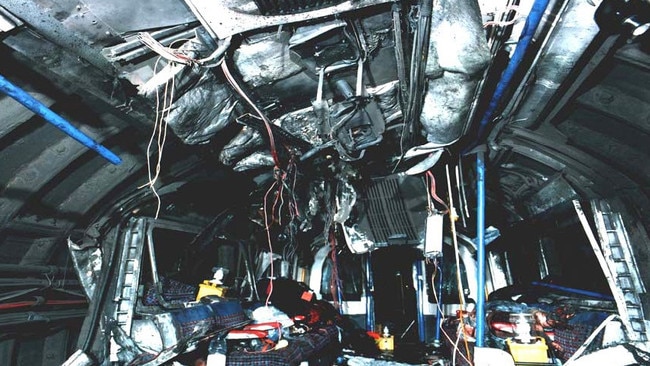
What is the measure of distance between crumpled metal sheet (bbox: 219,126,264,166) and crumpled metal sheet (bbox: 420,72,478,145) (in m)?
1.79

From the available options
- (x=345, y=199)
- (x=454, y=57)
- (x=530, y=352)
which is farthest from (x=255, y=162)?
(x=530, y=352)

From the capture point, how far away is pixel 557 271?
15.3 feet

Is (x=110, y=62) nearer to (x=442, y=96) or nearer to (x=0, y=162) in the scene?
(x=0, y=162)

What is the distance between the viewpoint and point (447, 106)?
2508mm

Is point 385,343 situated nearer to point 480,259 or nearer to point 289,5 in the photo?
point 480,259

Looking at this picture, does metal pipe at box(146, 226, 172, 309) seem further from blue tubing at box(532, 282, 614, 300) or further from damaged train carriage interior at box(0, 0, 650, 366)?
blue tubing at box(532, 282, 614, 300)

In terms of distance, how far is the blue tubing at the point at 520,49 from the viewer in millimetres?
1814

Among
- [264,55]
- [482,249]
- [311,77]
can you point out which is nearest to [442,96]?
[311,77]

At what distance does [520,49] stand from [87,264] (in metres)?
4.36

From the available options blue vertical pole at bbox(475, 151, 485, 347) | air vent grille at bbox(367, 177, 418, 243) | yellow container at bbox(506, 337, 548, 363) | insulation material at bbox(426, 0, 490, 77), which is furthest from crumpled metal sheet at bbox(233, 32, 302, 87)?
yellow container at bbox(506, 337, 548, 363)

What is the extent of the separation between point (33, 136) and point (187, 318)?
7.38ft

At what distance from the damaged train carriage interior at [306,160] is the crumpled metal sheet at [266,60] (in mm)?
17

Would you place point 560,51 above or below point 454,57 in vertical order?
above

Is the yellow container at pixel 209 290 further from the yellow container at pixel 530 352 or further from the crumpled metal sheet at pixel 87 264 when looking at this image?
the yellow container at pixel 530 352
